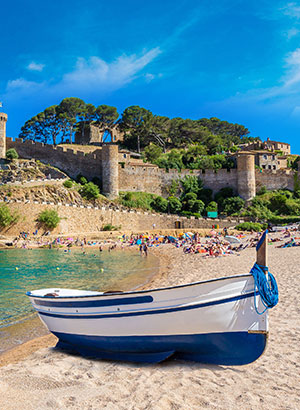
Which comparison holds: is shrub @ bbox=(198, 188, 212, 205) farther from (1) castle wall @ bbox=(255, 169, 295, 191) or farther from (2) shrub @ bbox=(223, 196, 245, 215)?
(1) castle wall @ bbox=(255, 169, 295, 191)

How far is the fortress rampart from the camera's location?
135 feet

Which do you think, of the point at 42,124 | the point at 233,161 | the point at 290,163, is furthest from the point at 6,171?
the point at 290,163

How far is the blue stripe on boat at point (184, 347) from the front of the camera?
439 cm

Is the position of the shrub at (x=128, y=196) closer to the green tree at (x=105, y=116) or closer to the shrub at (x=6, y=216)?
the shrub at (x=6, y=216)

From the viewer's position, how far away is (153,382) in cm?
421

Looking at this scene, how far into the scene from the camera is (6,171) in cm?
3778

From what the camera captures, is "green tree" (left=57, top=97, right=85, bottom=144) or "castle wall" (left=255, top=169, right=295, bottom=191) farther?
"green tree" (left=57, top=97, right=85, bottom=144)

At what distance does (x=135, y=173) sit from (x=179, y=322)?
39.6 m

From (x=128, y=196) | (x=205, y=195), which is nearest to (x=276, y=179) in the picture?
(x=205, y=195)

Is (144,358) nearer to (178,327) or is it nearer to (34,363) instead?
(178,327)

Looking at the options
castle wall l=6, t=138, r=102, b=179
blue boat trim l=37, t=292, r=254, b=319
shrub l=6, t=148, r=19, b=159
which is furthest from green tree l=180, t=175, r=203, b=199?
blue boat trim l=37, t=292, r=254, b=319

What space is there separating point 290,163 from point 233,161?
461 inches

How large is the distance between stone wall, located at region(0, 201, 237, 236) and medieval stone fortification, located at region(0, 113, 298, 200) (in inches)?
226

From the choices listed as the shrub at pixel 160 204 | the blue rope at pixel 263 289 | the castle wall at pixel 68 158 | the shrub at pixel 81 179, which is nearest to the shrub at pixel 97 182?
the castle wall at pixel 68 158
